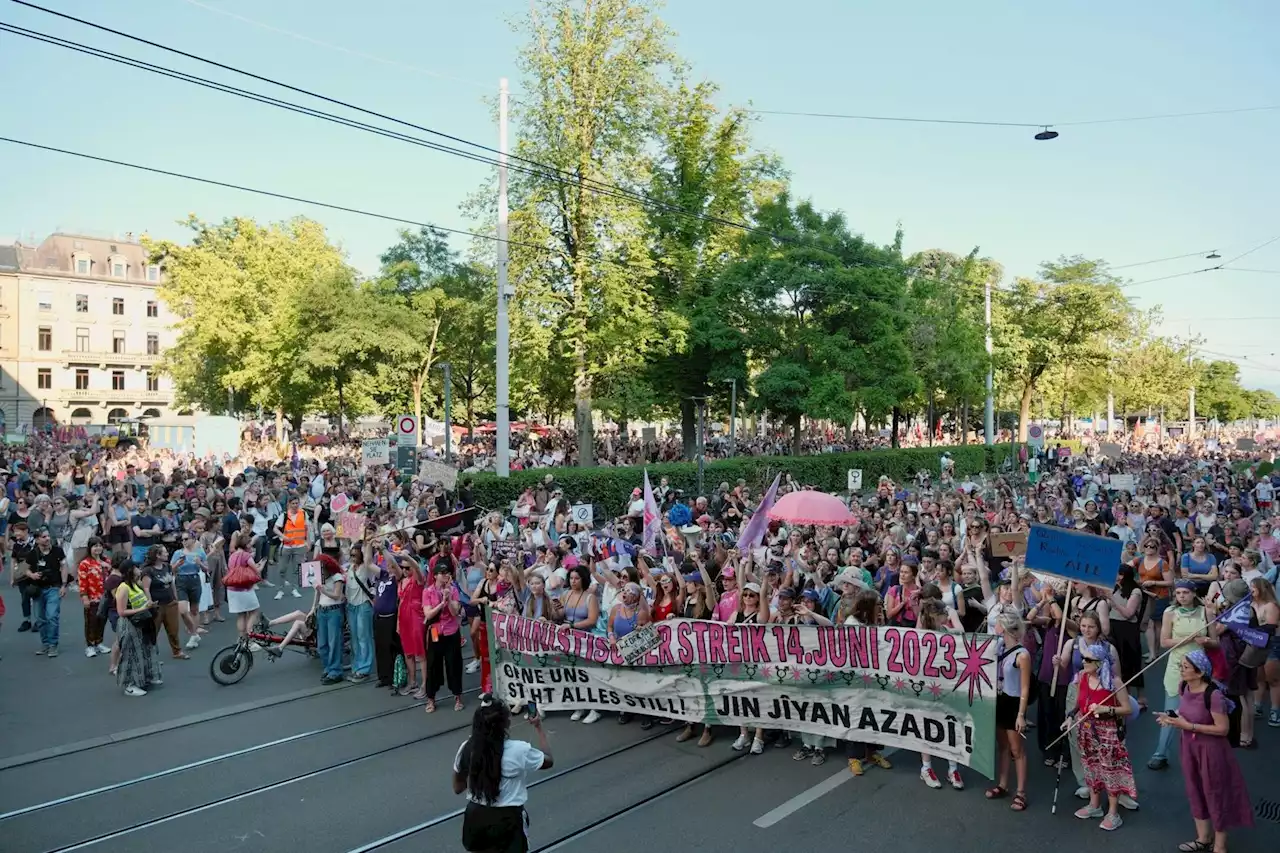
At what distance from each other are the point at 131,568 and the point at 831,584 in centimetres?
787

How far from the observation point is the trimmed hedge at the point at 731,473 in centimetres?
2416

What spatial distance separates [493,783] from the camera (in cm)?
493

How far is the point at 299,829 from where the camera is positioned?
7039 millimetres

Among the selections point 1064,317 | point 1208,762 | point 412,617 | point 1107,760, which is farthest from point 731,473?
point 1064,317

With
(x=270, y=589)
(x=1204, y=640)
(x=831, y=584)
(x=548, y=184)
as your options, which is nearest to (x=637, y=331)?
(x=548, y=184)

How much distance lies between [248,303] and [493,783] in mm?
47070

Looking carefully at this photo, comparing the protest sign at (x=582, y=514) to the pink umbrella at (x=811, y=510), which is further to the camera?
the protest sign at (x=582, y=514)

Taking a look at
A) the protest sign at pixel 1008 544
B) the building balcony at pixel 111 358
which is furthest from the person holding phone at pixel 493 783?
the building balcony at pixel 111 358

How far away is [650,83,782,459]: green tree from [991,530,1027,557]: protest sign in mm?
23333

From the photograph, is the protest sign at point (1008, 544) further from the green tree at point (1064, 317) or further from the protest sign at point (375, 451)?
the green tree at point (1064, 317)

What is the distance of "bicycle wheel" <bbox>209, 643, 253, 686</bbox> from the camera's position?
1116cm

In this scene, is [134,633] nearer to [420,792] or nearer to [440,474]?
[420,792]


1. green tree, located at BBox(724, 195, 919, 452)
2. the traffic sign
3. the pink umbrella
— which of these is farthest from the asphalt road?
green tree, located at BBox(724, 195, 919, 452)

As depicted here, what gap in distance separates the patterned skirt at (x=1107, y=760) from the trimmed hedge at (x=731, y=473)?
17.8 m
